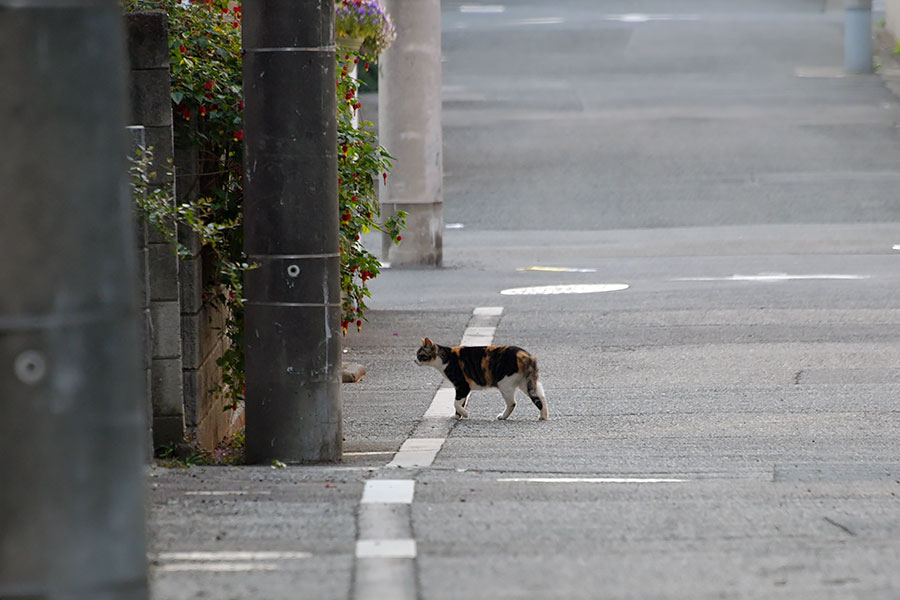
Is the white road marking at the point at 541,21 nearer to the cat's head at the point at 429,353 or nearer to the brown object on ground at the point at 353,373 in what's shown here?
the brown object on ground at the point at 353,373

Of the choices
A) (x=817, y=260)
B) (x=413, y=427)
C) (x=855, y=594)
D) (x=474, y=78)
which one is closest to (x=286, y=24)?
(x=413, y=427)

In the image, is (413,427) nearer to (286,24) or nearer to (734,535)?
(286,24)

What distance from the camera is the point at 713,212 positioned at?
26625mm

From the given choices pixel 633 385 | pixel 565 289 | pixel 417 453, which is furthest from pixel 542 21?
pixel 417 453

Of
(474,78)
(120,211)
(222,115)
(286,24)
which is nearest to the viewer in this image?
(120,211)

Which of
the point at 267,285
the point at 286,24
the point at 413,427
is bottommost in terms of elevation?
the point at 413,427

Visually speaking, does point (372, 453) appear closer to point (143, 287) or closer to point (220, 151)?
point (143, 287)

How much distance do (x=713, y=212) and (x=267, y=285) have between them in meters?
18.8

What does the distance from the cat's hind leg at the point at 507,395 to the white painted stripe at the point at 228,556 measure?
5.27m

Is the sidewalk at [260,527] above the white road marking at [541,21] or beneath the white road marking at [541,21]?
beneath

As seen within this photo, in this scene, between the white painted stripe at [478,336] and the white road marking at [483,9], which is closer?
the white painted stripe at [478,336]

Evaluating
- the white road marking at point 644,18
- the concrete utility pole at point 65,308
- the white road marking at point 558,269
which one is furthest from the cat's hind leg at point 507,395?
the white road marking at point 644,18

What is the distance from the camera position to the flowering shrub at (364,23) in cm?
1595

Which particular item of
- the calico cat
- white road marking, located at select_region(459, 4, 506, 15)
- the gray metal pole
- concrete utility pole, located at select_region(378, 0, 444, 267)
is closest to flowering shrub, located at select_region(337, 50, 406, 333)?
the calico cat
